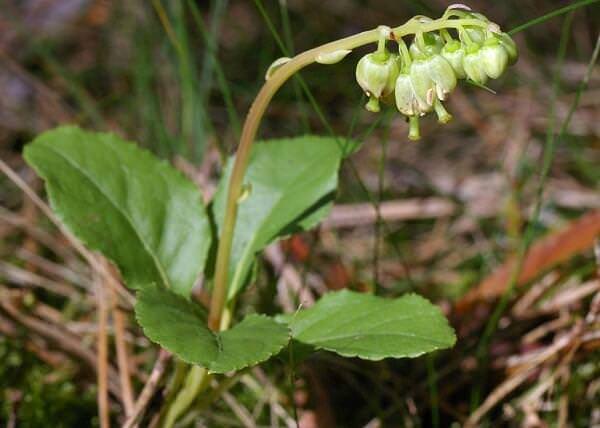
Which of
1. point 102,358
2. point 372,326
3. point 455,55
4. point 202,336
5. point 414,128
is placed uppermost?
point 455,55

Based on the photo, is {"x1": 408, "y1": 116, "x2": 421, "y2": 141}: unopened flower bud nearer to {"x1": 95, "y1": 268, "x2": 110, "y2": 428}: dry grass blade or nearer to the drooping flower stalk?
the drooping flower stalk

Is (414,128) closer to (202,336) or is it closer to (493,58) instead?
(493,58)

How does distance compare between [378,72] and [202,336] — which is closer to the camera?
[378,72]

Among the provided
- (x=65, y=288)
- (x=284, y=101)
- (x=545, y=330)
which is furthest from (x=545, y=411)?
(x=284, y=101)

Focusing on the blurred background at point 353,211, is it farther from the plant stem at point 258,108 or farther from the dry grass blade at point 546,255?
the plant stem at point 258,108

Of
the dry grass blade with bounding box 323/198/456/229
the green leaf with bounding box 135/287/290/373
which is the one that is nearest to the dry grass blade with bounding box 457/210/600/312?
the dry grass blade with bounding box 323/198/456/229

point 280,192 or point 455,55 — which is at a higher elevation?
point 455,55

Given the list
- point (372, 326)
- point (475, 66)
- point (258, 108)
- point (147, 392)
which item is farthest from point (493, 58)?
point (147, 392)
